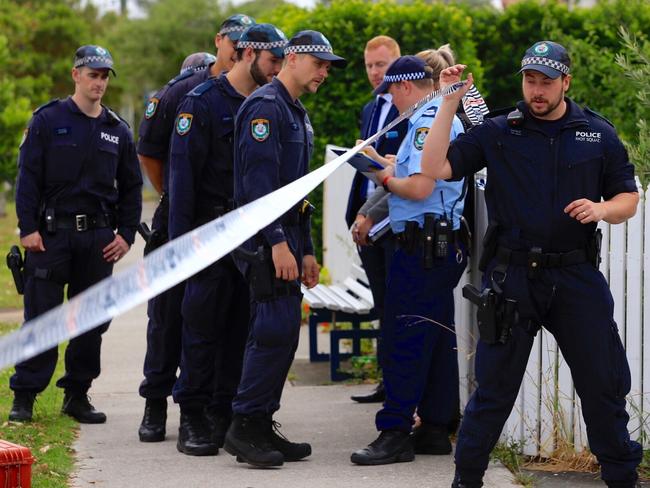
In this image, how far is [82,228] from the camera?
24.3 ft

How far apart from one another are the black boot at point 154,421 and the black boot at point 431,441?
1487 millimetres

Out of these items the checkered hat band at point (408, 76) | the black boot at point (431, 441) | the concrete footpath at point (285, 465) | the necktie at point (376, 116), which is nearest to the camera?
the concrete footpath at point (285, 465)

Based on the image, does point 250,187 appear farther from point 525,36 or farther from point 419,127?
point 525,36

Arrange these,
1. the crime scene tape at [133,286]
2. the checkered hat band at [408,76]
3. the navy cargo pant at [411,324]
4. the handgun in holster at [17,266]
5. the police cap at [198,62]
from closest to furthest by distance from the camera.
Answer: the crime scene tape at [133,286]
the navy cargo pant at [411,324]
the checkered hat band at [408,76]
the handgun in holster at [17,266]
the police cap at [198,62]

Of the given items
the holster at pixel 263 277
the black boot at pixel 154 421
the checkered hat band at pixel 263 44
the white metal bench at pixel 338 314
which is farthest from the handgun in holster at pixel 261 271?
the white metal bench at pixel 338 314

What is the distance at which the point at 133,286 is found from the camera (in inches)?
165

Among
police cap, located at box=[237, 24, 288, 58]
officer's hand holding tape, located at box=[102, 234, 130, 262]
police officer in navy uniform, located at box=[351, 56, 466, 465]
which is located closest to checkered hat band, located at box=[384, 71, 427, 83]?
police officer in navy uniform, located at box=[351, 56, 466, 465]

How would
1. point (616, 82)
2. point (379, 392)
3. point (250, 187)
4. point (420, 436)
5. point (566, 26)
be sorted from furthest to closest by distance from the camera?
point (566, 26) < point (616, 82) < point (379, 392) < point (420, 436) < point (250, 187)

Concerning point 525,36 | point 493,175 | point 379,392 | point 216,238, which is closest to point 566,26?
point 525,36

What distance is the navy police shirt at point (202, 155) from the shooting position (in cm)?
660

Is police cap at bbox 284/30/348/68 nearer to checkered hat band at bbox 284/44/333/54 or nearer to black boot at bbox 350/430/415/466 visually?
checkered hat band at bbox 284/44/333/54

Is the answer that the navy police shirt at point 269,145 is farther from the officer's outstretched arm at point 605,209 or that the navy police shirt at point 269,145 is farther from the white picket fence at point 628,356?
the officer's outstretched arm at point 605,209

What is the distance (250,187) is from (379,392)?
97.3 inches

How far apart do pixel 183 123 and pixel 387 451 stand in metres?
2.06
